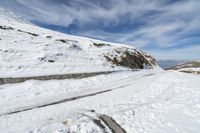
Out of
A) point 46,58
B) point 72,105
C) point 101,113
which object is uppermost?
point 46,58

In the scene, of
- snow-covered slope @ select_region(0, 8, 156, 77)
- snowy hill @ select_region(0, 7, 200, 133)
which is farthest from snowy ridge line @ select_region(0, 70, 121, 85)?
snow-covered slope @ select_region(0, 8, 156, 77)

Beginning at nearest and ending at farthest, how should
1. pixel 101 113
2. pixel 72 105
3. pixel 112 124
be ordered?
pixel 112 124 → pixel 101 113 → pixel 72 105

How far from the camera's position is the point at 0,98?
16.0 m

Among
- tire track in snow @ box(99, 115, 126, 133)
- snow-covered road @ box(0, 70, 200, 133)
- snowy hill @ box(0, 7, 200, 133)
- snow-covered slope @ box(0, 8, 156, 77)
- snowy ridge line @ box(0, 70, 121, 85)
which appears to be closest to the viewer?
tire track in snow @ box(99, 115, 126, 133)

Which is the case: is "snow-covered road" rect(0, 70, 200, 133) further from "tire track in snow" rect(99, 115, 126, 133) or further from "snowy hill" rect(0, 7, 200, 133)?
"tire track in snow" rect(99, 115, 126, 133)

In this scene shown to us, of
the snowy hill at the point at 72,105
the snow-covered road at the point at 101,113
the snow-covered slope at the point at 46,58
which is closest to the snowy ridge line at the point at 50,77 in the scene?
the snowy hill at the point at 72,105

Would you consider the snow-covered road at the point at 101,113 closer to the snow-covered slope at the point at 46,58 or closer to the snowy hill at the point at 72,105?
the snowy hill at the point at 72,105

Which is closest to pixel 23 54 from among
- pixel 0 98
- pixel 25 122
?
pixel 0 98

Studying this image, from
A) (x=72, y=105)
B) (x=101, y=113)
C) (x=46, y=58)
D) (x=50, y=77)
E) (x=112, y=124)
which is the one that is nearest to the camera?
(x=112, y=124)

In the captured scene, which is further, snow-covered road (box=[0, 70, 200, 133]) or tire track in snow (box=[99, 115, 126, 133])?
snow-covered road (box=[0, 70, 200, 133])

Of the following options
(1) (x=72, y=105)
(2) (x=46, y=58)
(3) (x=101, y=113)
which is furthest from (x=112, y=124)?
(2) (x=46, y=58)

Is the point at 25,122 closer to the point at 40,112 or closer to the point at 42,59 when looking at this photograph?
the point at 40,112

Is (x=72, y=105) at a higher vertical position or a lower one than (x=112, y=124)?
higher

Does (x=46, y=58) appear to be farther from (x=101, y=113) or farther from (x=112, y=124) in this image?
(x=112, y=124)
